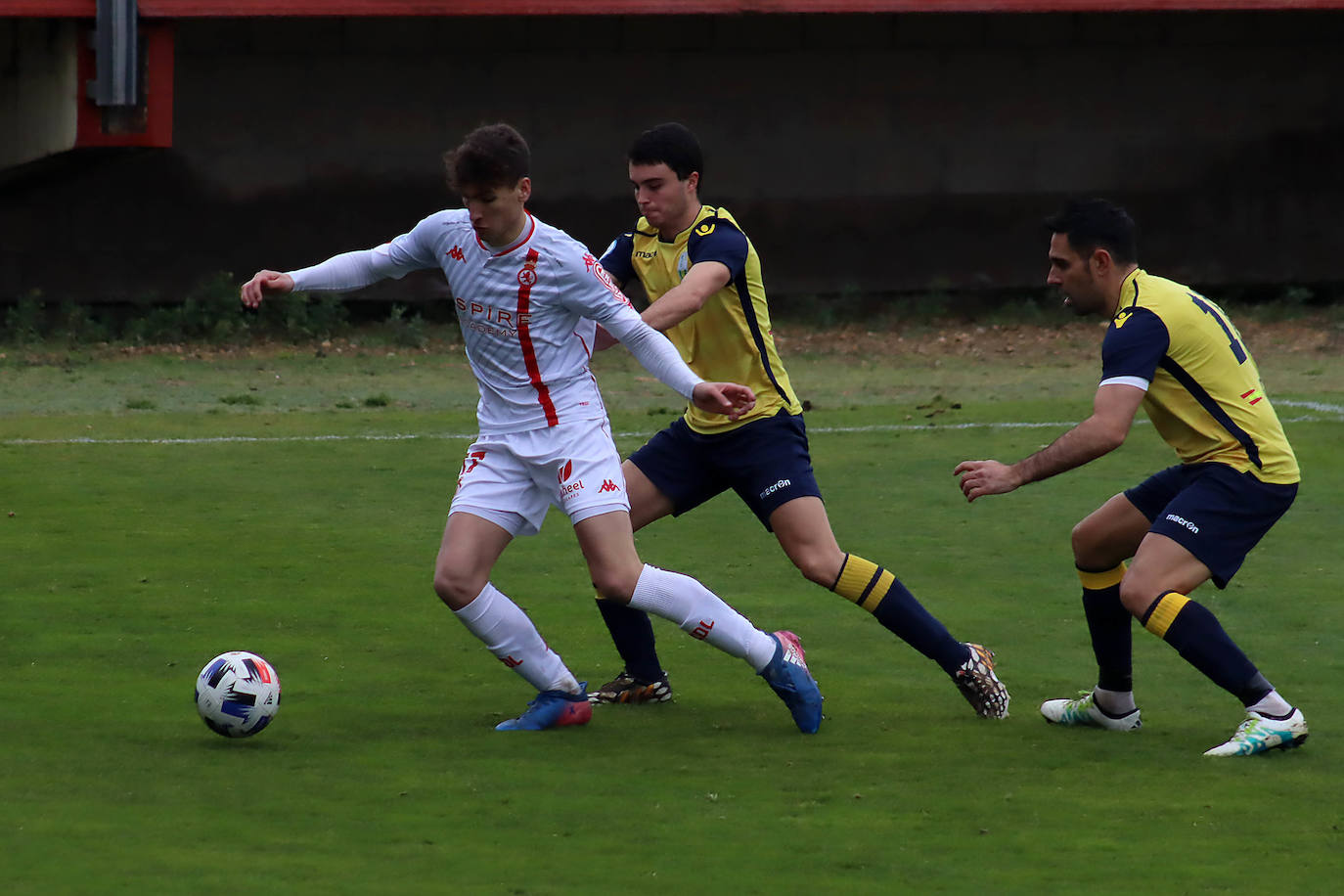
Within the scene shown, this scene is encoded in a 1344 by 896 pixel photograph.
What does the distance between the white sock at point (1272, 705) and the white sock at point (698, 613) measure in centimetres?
151

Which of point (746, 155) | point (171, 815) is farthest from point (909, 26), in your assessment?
point (171, 815)

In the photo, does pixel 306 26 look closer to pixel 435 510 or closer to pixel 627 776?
pixel 435 510

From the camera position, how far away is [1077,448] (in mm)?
5609

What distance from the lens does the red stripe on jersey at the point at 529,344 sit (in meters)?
5.94

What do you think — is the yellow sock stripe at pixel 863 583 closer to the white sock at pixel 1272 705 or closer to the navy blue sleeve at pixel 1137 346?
the navy blue sleeve at pixel 1137 346

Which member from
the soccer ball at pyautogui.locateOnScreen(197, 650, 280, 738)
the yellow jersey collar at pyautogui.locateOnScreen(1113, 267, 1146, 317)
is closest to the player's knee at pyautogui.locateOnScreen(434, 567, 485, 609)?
the soccer ball at pyautogui.locateOnScreen(197, 650, 280, 738)

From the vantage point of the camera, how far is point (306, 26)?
64.2 feet

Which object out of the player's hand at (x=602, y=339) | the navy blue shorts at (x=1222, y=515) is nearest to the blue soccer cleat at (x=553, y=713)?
the player's hand at (x=602, y=339)

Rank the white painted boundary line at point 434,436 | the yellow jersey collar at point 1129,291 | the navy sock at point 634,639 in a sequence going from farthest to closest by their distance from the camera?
the white painted boundary line at point 434,436 < the navy sock at point 634,639 < the yellow jersey collar at point 1129,291

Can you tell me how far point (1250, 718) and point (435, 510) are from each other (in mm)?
5640

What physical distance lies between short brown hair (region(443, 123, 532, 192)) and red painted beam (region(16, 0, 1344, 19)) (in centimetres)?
1131

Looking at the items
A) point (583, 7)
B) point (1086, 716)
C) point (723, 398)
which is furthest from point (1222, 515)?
point (583, 7)

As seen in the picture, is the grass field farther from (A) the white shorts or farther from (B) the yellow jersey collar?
(B) the yellow jersey collar

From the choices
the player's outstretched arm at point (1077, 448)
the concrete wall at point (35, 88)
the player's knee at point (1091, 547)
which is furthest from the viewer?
the concrete wall at point (35, 88)
